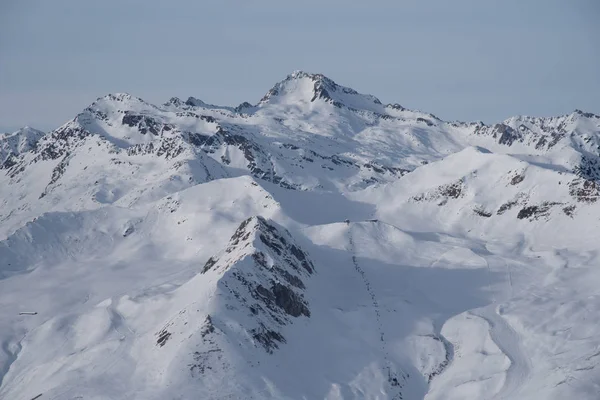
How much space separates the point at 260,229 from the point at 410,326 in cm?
2544

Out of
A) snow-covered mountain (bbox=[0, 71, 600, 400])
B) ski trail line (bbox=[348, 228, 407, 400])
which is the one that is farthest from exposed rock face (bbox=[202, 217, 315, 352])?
ski trail line (bbox=[348, 228, 407, 400])

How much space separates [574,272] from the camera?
346ft

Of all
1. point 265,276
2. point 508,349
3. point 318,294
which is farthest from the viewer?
point 318,294

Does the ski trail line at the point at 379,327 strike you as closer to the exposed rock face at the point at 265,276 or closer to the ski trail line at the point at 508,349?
the exposed rock face at the point at 265,276

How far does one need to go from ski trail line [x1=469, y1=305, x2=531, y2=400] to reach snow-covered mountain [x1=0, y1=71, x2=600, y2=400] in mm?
261

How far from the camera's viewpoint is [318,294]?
330 ft

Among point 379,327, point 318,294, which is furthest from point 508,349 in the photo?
point 318,294

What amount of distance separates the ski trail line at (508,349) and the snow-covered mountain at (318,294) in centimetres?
26

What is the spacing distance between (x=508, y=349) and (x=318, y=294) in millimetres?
27191

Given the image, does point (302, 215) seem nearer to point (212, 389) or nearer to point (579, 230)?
point (579, 230)

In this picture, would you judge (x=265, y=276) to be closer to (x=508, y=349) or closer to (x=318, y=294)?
(x=318, y=294)

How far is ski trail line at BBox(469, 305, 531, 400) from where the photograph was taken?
7762 cm

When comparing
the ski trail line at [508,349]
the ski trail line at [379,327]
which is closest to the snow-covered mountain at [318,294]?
the ski trail line at [508,349]

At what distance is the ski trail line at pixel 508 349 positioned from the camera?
77.6m
